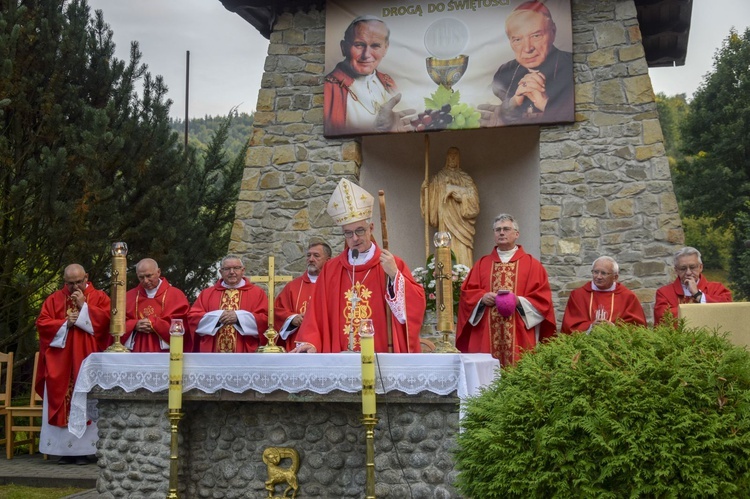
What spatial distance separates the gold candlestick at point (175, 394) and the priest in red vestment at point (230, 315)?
198 cm

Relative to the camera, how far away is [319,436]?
245 inches

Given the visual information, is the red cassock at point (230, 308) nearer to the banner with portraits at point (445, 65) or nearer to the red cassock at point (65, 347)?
the red cassock at point (65, 347)

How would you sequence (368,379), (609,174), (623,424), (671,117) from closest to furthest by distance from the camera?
(623,424) < (368,379) < (609,174) < (671,117)

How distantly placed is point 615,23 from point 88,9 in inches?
259

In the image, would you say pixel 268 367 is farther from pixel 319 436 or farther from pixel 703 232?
pixel 703 232

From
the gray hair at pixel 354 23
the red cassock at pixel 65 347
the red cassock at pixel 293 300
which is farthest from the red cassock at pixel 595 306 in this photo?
the red cassock at pixel 65 347

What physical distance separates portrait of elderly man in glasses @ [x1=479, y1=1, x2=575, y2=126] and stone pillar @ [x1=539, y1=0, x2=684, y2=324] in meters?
0.19

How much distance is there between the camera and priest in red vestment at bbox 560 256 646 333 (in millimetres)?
8359

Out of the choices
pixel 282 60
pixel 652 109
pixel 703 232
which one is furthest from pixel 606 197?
pixel 703 232

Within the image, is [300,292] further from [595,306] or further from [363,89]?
[363,89]

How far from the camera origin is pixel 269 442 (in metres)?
6.31

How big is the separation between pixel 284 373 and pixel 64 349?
4222mm

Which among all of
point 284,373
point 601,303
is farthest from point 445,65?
point 284,373

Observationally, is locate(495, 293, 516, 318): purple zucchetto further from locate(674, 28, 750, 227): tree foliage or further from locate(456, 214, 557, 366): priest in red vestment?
locate(674, 28, 750, 227): tree foliage
